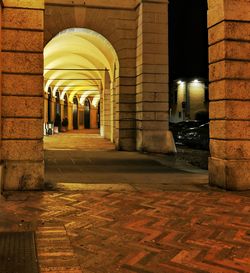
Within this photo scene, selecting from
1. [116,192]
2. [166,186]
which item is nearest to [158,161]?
[166,186]

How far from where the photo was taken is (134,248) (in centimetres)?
356

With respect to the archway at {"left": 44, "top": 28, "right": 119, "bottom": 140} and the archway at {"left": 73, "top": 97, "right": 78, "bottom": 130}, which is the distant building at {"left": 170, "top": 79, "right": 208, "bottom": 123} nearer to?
the archway at {"left": 73, "top": 97, "right": 78, "bottom": 130}

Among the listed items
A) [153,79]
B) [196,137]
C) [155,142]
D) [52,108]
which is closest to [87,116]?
[52,108]

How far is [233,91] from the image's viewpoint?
21.4 ft

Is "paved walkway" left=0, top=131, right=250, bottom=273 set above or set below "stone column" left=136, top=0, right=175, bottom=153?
below

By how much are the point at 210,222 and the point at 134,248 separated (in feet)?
4.38

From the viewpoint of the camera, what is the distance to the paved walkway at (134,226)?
3.22 metres

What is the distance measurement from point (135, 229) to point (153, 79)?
10.7 meters

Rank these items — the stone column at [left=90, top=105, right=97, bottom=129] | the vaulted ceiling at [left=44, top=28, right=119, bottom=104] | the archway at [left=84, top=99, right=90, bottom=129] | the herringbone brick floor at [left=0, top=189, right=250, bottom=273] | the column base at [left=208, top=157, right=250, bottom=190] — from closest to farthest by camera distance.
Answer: the herringbone brick floor at [left=0, top=189, right=250, bottom=273]
the column base at [left=208, top=157, right=250, bottom=190]
the vaulted ceiling at [left=44, top=28, right=119, bottom=104]
the archway at [left=84, top=99, right=90, bottom=129]
the stone column at [left=90, top=105, right=97, bottom=129]

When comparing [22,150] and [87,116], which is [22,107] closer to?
[22,150]

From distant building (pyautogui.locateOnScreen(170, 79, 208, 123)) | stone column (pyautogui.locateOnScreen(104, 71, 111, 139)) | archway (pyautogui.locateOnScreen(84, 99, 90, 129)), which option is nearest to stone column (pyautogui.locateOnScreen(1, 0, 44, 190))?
stone column (pyautogui.locateOnScreen(104, 71, 111, 139))

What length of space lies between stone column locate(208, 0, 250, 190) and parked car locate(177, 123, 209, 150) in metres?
10.6

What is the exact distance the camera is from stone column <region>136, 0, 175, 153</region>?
14.2 m

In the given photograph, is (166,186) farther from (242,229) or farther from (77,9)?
(77,9)
